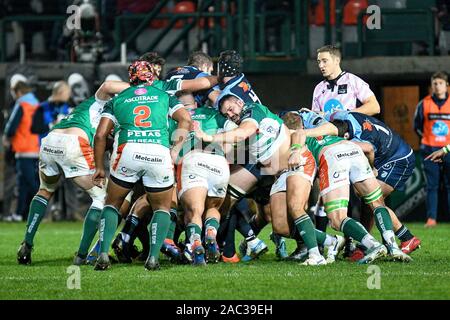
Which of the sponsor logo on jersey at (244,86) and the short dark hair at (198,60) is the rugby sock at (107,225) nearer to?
the sponsor logo on jersey at (244,86)

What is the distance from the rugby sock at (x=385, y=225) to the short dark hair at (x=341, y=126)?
81cm

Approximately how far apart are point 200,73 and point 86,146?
1421mm

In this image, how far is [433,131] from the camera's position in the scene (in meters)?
17.6

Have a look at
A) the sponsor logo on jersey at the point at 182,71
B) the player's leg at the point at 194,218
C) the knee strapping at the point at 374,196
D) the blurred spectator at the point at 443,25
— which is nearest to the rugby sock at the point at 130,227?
the player's leg at the point at 194,218

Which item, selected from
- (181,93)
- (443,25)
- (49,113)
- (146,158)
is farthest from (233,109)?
(49,113)

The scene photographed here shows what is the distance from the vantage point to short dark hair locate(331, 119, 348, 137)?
11852 mm

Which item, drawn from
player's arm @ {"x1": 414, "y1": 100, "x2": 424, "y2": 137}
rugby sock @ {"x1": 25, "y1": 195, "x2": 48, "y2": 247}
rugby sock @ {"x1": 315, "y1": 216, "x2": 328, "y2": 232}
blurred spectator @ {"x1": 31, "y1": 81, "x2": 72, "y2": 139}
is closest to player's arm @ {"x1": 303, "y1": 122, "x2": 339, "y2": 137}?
rugby sock @ {"x1": 315, "y1": 216, "x2": 328, "y2": 232}

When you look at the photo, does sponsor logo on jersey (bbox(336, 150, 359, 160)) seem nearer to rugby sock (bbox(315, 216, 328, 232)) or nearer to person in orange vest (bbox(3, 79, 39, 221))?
rugby sock (bbox(315, 216, 328, 232))

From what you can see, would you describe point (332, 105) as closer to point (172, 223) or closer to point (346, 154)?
point (346, 154)

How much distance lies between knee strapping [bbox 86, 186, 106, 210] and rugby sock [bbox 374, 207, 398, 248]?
2635mm

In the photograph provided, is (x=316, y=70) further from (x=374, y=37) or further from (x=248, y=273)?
(x=248, y=273)

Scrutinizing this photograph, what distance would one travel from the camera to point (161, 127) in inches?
427

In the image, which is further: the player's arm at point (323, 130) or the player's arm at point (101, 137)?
the player's arm at point (323, 130)

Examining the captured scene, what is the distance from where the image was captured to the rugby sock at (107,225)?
10.8 m
